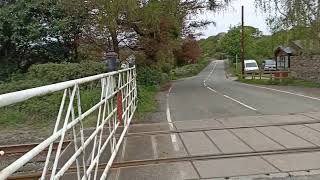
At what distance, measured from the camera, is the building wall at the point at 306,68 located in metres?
32.4

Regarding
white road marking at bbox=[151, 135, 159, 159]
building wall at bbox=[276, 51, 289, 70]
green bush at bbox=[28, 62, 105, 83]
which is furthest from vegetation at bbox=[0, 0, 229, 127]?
building wall at bbox=[276, 51, 289, 70]

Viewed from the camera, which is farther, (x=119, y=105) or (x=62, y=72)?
(x=62, y=72)

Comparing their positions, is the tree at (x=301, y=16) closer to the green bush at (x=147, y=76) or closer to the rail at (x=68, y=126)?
the green bush at (x=147, y=76)

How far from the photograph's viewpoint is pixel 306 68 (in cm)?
3481

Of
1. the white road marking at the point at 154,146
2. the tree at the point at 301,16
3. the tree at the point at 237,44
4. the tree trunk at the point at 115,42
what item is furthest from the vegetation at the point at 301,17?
the tree at the point at 237,44

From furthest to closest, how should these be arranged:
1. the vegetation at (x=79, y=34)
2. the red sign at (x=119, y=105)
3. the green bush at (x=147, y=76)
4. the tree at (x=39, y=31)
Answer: the green bush at (x=147, y=76) < the tree at (x=39, y=31) < the vegetation at (x=79, y=34) < the red sign at (x=119, y=105)

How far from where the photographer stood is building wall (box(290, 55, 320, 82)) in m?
32.4

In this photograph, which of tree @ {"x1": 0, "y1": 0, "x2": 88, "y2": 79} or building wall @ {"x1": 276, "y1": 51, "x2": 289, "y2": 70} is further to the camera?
building wall @ {"x1": 276, "y1": 51, "x2": 289, "y2": 70}

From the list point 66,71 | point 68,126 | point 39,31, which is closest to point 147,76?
point 39,31

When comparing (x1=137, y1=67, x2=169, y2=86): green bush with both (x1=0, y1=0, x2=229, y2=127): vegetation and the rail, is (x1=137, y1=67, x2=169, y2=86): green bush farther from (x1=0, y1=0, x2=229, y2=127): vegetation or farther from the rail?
the rail

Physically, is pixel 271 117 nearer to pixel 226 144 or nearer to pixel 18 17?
pixel 226 144

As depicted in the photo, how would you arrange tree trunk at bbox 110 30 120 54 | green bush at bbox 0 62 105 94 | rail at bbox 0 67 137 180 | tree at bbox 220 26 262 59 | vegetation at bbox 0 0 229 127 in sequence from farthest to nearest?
tree at bbox 220 26 262 59 < tree trunk at bbox 110 30 120 54 < vegetation at bbox 0 0 229 127 < green bush at bbox 0 62 105 94 < rail at bbox 0 67 137 180

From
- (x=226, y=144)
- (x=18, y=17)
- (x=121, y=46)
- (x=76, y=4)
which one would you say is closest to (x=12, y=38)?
(x=18, y=17)

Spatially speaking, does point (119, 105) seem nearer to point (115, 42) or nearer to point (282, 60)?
point (115, 42)
